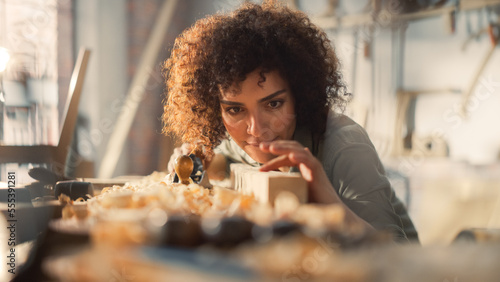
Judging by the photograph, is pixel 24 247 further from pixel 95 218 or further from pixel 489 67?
pixel 489 67

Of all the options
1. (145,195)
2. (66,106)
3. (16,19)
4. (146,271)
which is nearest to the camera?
(146,271)

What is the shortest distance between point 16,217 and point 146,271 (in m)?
0.21

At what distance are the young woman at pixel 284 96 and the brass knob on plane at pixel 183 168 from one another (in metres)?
0.05

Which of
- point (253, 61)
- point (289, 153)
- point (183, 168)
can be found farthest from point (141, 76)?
point (289, 153)

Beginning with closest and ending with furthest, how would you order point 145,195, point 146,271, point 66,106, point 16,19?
point 146,271
point 145,195
point 16,19
point 66,106

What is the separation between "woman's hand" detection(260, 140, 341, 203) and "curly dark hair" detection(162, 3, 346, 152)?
116 millimetres

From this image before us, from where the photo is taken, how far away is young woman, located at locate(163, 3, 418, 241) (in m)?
0.41

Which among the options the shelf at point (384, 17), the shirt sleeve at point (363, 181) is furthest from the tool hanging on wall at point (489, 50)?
the shirt sleeve at point (363, 181)

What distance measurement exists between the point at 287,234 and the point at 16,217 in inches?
10.6

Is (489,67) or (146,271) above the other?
(489,67)

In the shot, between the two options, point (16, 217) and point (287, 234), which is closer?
point (287, 234)

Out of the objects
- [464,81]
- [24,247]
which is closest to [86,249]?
[24,247]

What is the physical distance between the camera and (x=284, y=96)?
16.8 inches

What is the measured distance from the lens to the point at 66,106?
611 mm
